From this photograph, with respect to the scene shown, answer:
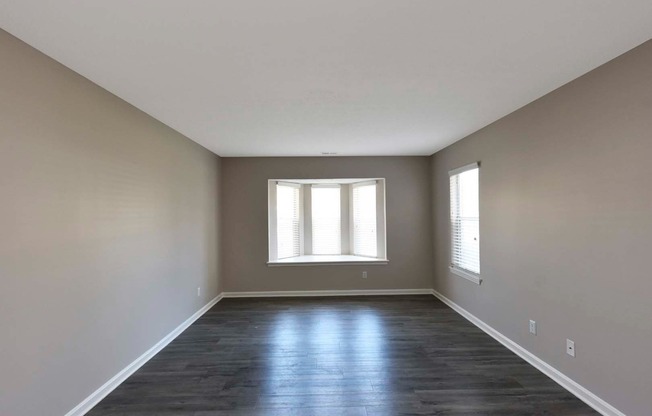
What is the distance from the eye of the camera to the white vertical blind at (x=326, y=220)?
5762 mm

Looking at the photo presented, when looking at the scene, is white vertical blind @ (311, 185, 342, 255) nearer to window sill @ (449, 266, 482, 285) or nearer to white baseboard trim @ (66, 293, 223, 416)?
window sill @ (449, 266, 482, 285)

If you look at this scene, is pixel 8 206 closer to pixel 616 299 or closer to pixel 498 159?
pixel 616 299

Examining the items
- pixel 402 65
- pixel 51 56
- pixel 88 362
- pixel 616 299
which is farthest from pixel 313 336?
pixel 51 56

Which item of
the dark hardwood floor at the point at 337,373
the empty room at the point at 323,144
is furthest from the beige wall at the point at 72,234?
the dark hardwood floor at the point at 337,373

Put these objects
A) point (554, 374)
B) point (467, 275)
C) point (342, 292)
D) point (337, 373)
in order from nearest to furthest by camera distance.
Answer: point (554, 374) → point (337, 373) → point (467, 275) → point (342, 292)

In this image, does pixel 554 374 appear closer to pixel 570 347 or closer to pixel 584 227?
pixel 570 347

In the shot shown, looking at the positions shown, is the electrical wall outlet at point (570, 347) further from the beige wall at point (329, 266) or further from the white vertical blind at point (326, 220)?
the white vertical blind at point (326, 220)

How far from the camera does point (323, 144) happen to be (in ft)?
13.6

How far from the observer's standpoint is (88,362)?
84.7 inches

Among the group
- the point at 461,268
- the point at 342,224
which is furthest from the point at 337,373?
the point at 342,224

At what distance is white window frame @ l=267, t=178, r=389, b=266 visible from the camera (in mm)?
5137

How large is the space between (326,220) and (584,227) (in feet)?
13.3

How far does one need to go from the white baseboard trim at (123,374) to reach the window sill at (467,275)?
357cm

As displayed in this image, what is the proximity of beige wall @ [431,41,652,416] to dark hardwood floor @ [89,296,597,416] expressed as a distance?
0.36 meters
